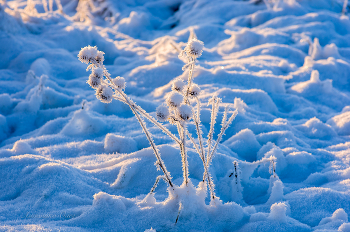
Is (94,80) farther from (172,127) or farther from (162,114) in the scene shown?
(172,127)

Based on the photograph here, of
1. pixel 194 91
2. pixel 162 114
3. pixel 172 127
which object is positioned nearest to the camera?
pixel 162 114

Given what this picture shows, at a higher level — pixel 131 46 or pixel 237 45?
pixel 131 46

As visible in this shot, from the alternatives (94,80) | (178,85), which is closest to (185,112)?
(178,85)

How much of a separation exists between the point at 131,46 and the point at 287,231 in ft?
14.9

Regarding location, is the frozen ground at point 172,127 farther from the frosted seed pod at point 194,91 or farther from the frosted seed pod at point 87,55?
the frosted seed pod at point 87,55

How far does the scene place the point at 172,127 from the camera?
8.36ft

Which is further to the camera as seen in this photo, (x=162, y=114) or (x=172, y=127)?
(x=172, y=127)

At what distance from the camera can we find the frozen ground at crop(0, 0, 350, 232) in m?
1.40

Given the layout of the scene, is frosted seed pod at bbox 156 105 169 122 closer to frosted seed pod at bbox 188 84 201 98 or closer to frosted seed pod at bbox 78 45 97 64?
frosted seed pod at bbox 188 84 201 98

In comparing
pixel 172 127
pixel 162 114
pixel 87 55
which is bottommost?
pixel 162 114

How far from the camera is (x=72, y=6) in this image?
8297 mm

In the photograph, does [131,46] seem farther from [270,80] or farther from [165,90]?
[270,80]

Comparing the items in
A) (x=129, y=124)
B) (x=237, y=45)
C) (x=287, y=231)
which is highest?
(x=237, y=45)

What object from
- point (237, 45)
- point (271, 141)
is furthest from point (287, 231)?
point (237, 45)
